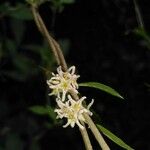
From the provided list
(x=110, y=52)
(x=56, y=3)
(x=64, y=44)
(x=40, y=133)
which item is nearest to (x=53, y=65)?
(x=56, y=3)

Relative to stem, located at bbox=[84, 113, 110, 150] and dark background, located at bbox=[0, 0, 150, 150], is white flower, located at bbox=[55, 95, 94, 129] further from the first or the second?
dark background, located at bbox=[0, 0, 150, 150]

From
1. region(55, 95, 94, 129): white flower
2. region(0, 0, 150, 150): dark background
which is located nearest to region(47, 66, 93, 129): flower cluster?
region(55, 95, 94, 129): white flower

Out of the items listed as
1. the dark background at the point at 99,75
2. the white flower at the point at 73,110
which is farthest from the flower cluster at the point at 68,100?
the dark background at the point at 99,75

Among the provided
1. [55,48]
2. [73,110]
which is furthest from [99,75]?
[73,110]

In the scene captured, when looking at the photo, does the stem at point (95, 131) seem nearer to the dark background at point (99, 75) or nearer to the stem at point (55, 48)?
the stem at point (55, 48)

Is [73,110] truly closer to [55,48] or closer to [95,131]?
[95,131]

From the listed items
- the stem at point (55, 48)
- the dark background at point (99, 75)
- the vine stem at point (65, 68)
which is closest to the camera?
the vine stem at point (65, 68)
